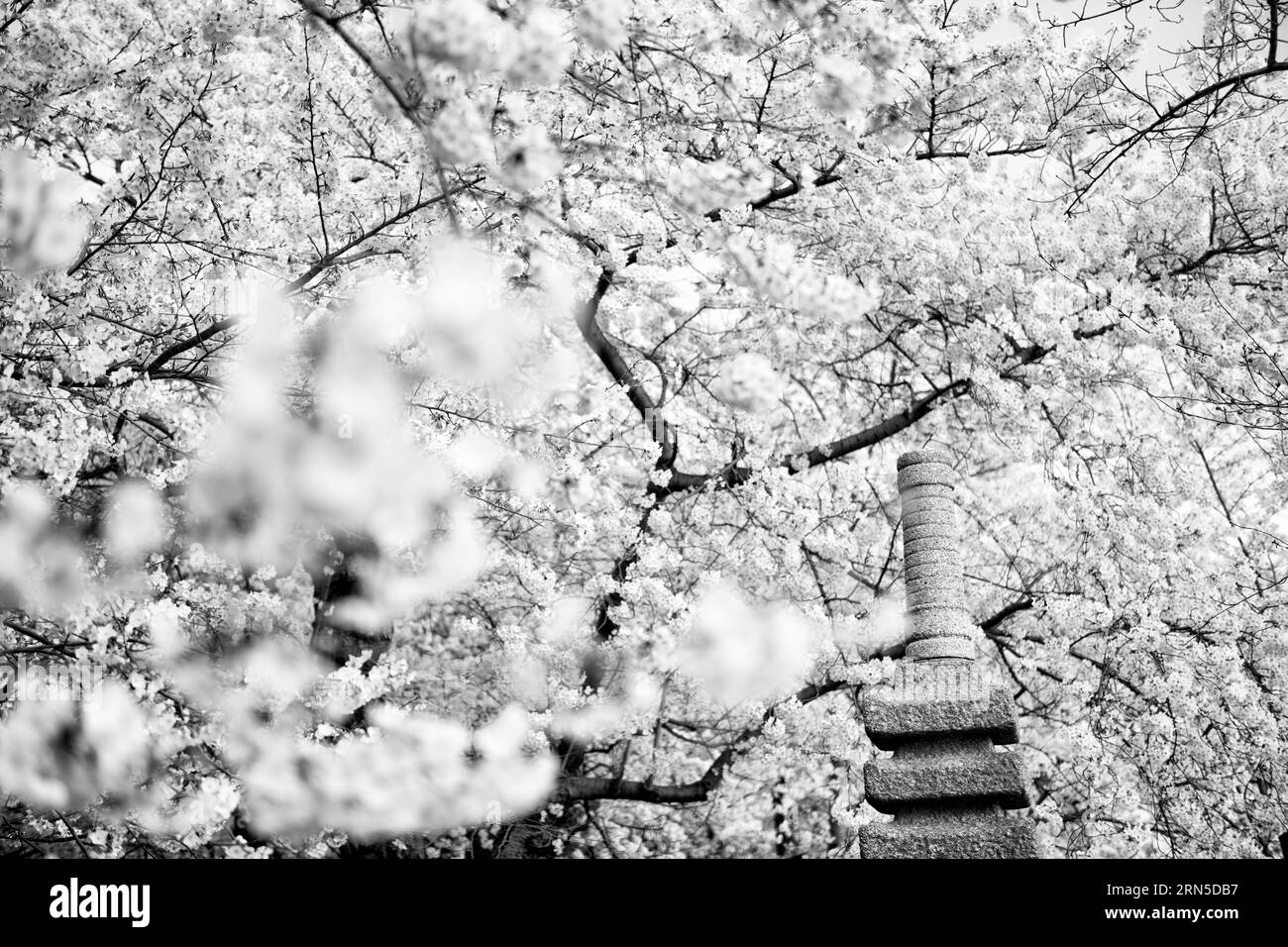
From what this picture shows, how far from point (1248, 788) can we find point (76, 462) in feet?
26.8

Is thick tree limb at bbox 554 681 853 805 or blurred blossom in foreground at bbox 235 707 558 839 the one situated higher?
thick tree limb at bbox 554 681 853 805

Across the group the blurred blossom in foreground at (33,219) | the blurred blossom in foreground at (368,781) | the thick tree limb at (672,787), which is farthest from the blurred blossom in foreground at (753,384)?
the thick tree limb at (672,787)

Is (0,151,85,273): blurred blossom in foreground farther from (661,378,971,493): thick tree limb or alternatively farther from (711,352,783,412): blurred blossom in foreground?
(661,378,971,493): thick tree limb

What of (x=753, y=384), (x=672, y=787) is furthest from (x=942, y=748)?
(x=753, y=384)

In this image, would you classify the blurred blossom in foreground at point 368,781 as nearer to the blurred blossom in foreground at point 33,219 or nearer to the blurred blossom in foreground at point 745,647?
the blurred blossom in foreground at point 745,647

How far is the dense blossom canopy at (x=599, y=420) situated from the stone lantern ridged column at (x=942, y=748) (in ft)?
4.92

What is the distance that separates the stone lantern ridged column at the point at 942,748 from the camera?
21.1ft

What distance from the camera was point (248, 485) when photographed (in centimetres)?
661

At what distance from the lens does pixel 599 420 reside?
321 inches

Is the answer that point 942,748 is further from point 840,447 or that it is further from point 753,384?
point 753,384

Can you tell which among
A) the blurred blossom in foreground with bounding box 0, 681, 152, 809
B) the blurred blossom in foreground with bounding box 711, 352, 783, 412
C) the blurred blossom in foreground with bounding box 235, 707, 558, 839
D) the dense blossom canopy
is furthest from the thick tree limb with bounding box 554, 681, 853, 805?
the blurred blossom in foreground with bounding box 711, 352, 783, 412

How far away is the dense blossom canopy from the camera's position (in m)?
5.04

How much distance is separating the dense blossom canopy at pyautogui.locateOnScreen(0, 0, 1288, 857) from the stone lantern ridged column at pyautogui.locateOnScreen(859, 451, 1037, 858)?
150 cm
